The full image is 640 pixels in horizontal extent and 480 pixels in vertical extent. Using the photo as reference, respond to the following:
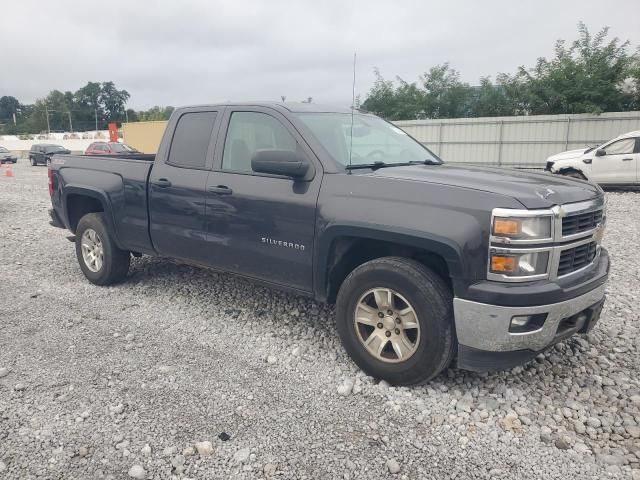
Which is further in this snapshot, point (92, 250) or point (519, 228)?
point (92, 250)

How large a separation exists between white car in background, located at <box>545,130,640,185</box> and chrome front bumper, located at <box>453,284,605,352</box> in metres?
11.9

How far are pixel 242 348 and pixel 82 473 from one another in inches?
63.4

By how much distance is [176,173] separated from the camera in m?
4.63

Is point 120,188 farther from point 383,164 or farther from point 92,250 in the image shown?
point 383,164

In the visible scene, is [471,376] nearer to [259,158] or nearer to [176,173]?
[259,158]

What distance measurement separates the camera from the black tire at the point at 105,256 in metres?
5.38

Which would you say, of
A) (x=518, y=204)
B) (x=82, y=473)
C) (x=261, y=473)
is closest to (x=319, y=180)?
(x=518, y=204)

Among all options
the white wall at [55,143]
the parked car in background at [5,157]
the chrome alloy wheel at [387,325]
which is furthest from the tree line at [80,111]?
the chrome alloy wheel at [387,325]

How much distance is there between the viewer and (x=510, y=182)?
10.7ft

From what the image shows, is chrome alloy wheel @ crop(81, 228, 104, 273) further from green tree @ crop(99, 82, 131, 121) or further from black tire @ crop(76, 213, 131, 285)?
green tree @ crop(99, 82, 131, 121)

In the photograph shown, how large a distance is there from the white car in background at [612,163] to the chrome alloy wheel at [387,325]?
39.7ft

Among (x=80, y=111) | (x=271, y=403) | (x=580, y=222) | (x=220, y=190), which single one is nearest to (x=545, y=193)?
(x=580, y=222)

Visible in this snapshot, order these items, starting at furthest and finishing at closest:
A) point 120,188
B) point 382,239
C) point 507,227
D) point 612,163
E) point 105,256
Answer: point 612,163, point 105,256, point 120,188, point 382,239, point 507,227

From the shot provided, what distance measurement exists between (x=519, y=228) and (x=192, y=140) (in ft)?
9.93
